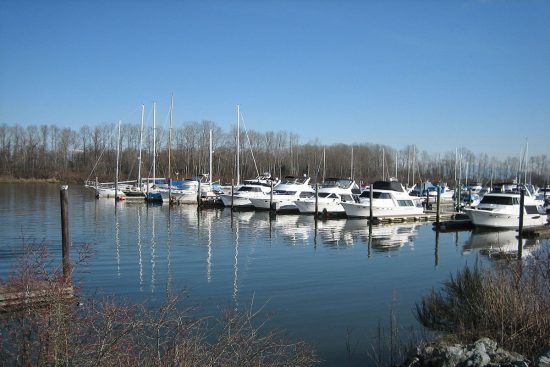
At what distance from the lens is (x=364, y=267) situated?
70.6 feet

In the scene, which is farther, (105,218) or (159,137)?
(159,137)

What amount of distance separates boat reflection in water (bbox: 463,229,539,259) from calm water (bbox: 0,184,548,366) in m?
0.08

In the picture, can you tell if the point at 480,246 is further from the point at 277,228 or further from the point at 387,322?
the point at 387,322

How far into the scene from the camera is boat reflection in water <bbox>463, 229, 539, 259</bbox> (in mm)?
26941

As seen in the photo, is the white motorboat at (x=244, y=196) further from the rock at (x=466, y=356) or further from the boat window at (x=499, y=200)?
the rock at (x=466, y=356)

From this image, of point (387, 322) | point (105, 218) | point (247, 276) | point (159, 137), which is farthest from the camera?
point (159, 137)

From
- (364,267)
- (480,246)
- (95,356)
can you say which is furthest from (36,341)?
(480,246)

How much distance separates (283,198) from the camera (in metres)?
48.2

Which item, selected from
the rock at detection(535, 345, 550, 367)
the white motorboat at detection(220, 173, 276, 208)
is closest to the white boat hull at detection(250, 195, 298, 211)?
the white motorboat at detection(220, 173, 276, 208)

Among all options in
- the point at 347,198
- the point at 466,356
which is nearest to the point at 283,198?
the point at 347,198

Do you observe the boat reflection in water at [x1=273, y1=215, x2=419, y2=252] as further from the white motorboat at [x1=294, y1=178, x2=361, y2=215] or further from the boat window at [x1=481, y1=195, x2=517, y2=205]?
the boat window at [x1=481, y1=195, x2=517, y2=205]

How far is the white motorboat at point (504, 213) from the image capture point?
115ft

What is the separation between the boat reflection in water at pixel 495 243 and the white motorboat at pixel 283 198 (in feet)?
55.7

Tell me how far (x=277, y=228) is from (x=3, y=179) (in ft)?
283
